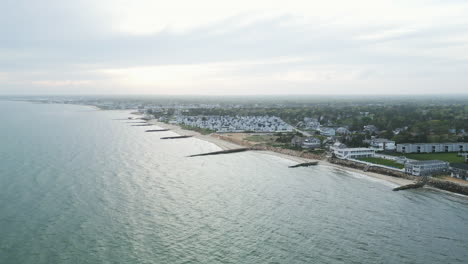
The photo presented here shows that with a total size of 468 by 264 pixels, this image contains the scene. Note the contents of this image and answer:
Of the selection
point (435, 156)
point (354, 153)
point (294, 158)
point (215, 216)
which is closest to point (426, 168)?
point (354, 153)

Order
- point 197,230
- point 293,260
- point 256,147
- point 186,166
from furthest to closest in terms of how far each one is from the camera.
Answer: point 256,147 < point 186,166 < point 197,230 < point 293,260

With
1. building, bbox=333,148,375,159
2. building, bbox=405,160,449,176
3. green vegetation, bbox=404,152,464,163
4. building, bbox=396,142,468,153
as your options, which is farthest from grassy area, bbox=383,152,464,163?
building, bbox=405,160,449,176

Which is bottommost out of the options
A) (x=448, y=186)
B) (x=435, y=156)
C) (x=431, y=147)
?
(x=448, y=186)

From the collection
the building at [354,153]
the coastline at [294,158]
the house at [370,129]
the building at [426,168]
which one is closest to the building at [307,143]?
the coastline at [294,158]

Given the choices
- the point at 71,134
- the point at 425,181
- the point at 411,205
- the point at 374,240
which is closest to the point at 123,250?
the point at 374,240

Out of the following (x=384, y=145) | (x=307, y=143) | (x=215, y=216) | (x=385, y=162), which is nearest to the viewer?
(x=215, y=216)

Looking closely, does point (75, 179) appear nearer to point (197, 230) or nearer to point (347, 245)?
point (197, 230)

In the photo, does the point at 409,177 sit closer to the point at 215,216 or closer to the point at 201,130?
the point at 215,216

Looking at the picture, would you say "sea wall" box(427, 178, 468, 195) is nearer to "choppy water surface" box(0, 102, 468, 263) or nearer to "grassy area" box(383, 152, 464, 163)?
"choppy water surface" box(0, 102, 468, 263)
